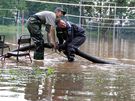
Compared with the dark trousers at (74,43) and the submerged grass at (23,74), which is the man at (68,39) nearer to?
the dark trousers at (74,43)

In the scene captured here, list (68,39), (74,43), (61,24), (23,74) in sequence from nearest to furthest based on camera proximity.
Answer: (23,74)
(61,24)
(68,39)
(74,43)

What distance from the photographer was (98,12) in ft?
143

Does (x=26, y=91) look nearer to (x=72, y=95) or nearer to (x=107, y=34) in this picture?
(x=72, y=95)

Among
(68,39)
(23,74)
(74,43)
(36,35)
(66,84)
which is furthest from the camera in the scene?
(74,43)

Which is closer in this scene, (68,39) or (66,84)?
(66,84)

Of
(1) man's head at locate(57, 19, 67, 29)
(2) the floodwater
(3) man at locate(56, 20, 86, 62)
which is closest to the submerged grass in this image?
(2) the floodwater

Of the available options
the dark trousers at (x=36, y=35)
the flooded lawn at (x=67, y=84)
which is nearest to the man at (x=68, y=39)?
the dark trousers at (x=36, y=35)

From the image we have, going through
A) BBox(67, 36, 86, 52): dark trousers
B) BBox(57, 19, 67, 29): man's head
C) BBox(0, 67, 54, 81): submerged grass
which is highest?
BBox(57, 19, 67, 29): man's head

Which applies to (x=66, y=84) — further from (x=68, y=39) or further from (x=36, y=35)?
(x=68, y=39)

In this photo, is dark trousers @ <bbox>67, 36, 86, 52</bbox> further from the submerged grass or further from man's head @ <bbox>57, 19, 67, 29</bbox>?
the submerged grass

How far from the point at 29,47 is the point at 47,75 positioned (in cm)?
521

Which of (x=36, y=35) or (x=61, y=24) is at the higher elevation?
(x=61, y=24)

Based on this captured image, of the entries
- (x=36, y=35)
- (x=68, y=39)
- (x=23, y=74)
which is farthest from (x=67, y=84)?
(x=68, y=39)

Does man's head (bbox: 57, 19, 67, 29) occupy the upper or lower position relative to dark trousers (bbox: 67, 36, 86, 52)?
upper
